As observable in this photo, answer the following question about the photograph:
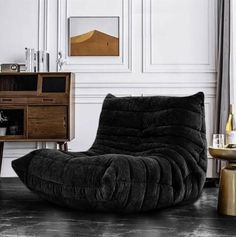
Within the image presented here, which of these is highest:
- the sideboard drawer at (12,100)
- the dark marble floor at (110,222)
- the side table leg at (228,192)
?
the sideboard drawer at (12,100)

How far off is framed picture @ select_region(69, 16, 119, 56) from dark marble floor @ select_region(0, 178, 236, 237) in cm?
194

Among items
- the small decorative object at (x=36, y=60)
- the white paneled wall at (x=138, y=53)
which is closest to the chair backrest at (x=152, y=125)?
the white paneled wall at (x=138, y=53)

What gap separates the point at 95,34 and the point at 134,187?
7.43 feet

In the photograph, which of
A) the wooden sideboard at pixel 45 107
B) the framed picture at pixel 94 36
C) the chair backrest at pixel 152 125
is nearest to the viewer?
the chair backrest at pixel 152 125

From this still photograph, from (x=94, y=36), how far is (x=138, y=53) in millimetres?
504

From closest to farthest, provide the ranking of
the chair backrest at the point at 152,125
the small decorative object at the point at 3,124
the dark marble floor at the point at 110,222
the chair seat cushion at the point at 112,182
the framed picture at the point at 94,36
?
the dark marble floor at the point at 110,222
the chair seat cushion at the point at 112,182
the chair backrest at the point at 152,125
the small decorative object at the point at 3,124
the framed picture at the point at 94,36

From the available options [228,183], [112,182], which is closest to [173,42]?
[228,183]

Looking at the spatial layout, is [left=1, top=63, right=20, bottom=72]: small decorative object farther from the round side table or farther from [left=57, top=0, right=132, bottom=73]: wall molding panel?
the round side table

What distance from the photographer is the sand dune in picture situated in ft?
13.3

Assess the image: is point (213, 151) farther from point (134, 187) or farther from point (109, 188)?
point (109, 188)

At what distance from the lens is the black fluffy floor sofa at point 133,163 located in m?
2.25

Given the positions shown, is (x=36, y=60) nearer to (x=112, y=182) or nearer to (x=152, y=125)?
(x=152, y=125)

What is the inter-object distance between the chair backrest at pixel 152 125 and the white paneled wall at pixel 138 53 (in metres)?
0.93

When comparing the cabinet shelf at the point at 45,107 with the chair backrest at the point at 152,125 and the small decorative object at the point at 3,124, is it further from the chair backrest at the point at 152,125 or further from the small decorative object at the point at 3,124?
the chair backrest at the point at 152,125
